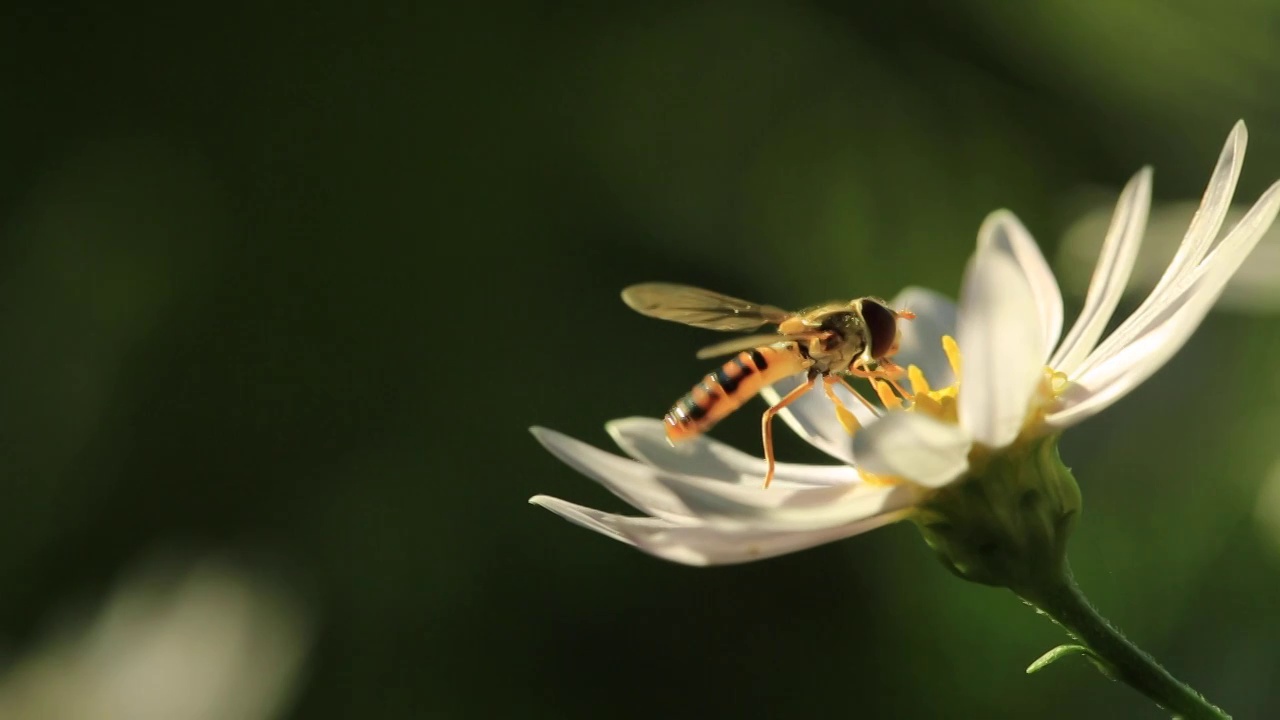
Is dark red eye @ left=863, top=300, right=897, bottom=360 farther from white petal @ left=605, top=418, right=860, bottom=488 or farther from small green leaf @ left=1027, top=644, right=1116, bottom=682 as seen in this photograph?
small green leaf @ left=1027, top=644, right=1116, bottom=682

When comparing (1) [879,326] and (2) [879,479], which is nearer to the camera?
(2) [879,479]

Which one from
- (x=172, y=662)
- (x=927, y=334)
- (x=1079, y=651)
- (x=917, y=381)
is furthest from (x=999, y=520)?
(x=172, y=662)

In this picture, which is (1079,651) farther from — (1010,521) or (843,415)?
(843,415)

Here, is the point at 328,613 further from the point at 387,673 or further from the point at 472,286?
the point at 472,286

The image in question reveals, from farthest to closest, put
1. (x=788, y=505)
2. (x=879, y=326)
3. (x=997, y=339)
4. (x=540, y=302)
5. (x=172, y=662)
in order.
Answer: (x=540, y=302), (x=172, y=662), (x=879, y=326), (x=788, y=505), (x=997, y=339)

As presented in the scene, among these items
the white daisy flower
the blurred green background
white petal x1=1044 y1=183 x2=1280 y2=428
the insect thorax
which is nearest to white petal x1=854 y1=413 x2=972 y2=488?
the white daisy flower

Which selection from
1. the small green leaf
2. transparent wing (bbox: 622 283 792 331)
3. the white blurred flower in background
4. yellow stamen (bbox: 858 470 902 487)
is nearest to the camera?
the small green leaf

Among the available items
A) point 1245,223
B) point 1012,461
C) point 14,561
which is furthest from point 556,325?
point 1245,223
